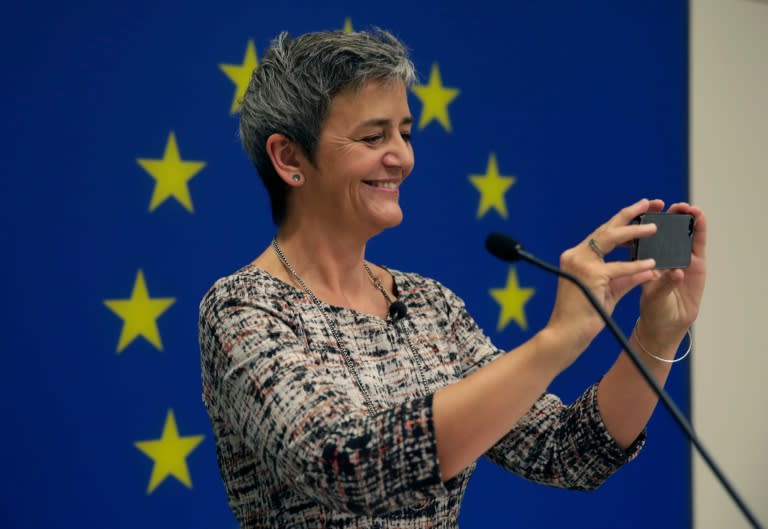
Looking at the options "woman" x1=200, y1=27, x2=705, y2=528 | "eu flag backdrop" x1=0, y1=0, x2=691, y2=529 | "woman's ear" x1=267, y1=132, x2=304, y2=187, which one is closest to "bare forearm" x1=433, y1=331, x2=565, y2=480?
"woman" x1=200, y1=27, x2=705, y2=528

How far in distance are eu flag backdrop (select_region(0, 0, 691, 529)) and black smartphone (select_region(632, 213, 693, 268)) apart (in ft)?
3.53

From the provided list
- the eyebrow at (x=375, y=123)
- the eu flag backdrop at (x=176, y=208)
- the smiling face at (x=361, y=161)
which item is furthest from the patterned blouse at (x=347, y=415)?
the eu flag backdrop at (x=176, y=208)

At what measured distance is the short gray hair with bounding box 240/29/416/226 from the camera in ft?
4.43

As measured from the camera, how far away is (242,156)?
209 centimetres

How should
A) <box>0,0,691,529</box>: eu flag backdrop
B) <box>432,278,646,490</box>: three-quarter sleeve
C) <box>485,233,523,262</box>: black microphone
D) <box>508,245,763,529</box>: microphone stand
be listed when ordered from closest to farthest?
<box>508,245,763,529</box>: microphone stand, <box>485,233,523,262</box>: black microphone, <box>432,278,646,490</box>: three-quarter sleeve, <box>0,0,691,529</box>: eu flag backdrop

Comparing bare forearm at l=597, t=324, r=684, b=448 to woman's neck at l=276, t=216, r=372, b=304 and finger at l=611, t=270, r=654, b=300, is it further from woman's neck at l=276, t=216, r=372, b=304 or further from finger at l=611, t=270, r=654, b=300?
woman's neck at l=276, t=216, r=372, b=304

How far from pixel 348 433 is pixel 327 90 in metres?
0.50

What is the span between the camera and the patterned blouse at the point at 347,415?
1069mm

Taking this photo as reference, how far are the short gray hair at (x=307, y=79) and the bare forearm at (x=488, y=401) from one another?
46 centimetres

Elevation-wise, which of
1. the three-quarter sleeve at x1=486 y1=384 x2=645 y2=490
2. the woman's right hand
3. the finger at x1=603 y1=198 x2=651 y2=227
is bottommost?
the three-quarter sleeve at x1=486 y1=384 x2=645 y2=490

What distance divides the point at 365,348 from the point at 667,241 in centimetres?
43

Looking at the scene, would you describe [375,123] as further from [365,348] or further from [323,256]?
[365,348]

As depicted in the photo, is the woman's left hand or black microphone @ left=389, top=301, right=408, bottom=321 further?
black microphone @ left=389, top=301, right=408, bottom=321

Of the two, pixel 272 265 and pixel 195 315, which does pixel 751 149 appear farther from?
pixel 272 265
